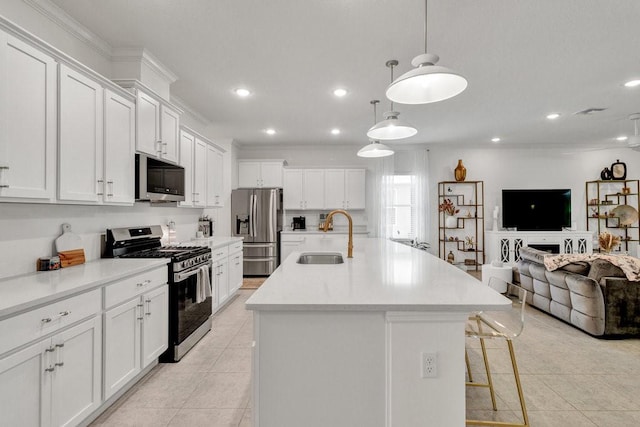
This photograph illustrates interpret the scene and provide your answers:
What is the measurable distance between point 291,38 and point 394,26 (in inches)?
33.8

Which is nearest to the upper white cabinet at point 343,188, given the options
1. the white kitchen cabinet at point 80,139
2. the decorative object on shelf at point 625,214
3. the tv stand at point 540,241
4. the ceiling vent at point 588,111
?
the tv stand at point 540,241

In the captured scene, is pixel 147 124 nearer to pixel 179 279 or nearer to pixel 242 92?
pixel 242 92

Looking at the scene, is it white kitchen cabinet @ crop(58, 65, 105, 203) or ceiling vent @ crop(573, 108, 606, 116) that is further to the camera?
ceiling vent @ crop(573, 108, 606, 116)

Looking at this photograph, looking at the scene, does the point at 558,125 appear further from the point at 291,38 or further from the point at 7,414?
the point at 7,414

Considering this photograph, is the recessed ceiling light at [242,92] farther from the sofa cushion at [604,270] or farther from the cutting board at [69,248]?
the sofa cushion at [604,270]

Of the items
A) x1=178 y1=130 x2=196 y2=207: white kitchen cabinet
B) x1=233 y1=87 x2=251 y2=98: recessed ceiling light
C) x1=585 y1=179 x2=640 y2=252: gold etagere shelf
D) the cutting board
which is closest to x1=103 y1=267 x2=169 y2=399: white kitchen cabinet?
the cutting board

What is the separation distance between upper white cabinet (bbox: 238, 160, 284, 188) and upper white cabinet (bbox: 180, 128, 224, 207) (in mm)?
1472

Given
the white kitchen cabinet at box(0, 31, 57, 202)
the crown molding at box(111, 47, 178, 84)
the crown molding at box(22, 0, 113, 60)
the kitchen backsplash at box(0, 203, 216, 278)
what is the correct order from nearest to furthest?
1. the white kitchen cabinet at box(0, 31, 57, 202)
2. the kitchen backsplash at box(0, 203, 216, 278)
3. the crown molding at box(22, 0, 113, 60)
4. the crown molding at box(111, 47, 178, 84)

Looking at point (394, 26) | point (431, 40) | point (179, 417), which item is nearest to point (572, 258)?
point (431, 40)

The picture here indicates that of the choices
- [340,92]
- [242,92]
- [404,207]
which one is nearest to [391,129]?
[340,92]

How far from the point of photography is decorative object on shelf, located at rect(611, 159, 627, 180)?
21.5 feet

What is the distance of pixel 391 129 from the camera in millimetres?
2590

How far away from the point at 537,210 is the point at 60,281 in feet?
25.8

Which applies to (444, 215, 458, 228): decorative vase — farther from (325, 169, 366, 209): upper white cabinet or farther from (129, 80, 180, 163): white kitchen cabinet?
(129, 80, 180, 163): white kitchen cabinet
